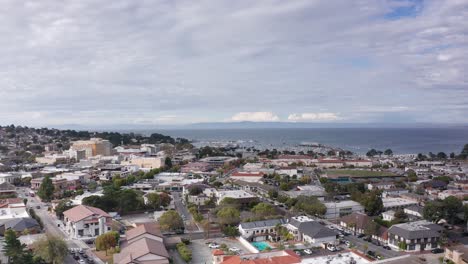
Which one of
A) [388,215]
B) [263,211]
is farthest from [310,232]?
[388,215]

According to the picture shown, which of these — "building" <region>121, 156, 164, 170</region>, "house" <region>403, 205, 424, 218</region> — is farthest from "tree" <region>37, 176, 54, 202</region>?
"house" <region>403, 205, 424, 218</region>

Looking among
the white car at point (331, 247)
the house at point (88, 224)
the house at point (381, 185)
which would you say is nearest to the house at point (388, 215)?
the white car at point (331, 247)

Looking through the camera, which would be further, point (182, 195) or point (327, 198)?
point (182, 195)

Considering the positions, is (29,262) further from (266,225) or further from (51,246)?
(266,225)

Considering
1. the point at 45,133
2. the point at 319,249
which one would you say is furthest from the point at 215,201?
the point at 45,133

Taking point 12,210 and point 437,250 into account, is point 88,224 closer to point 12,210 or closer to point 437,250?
point 12,210
